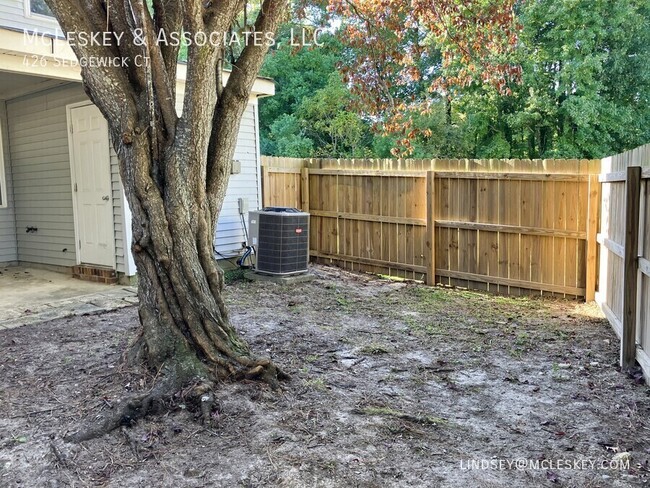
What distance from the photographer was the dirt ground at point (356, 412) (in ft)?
8.41

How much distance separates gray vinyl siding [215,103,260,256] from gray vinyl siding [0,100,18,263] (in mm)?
3357

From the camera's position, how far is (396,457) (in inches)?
105

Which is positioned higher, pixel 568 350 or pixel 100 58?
pixel 100 58

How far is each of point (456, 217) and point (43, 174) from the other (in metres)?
5.76

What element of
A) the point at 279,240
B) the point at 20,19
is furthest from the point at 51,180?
the point at 279,240

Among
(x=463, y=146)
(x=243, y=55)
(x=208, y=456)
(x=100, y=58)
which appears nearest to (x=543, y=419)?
(x=208, y=456)

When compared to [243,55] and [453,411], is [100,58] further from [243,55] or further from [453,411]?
[453,411]

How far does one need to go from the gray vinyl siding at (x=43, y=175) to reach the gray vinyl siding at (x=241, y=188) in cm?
204

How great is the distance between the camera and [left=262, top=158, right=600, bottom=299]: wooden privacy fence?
6.27 metres

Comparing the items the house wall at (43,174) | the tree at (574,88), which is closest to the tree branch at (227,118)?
the house wall at (43,174)

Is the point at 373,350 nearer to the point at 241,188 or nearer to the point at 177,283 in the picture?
the point at 177,283

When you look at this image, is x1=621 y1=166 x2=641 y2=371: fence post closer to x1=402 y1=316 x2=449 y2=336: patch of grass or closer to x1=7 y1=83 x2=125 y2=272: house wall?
x1=402 y1=316 x2=449 y2=336: patch of grass

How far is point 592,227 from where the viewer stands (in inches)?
238

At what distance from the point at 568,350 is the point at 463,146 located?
11.3 metres
